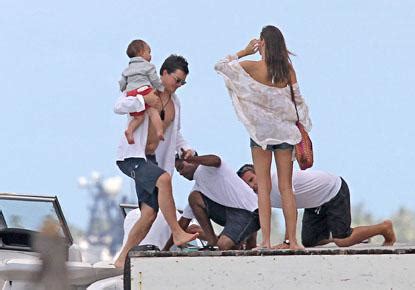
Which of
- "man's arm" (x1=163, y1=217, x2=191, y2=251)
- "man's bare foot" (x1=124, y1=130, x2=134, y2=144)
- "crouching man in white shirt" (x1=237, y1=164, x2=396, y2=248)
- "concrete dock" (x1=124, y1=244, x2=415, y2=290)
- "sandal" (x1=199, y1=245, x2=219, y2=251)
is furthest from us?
"man's arm" (x1=163, y1=217, x2=191, y2=251)

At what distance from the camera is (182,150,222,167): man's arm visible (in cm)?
1010

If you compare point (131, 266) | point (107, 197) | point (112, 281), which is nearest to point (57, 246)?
point (112, 281)

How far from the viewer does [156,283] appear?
24.0ft

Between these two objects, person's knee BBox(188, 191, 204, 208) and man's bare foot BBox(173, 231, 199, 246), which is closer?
man's bare foot BBox(173, 231, 199, 246)

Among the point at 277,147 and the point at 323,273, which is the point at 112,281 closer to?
the point at 277,147

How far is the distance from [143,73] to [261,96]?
1121 millimetres

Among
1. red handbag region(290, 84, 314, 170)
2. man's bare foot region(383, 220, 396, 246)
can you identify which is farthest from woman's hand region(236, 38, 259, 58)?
man's bare foot region(383, 220, 396, 246)

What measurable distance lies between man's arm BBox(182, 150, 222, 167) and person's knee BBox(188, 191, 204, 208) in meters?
0.24

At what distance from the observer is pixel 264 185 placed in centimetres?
920

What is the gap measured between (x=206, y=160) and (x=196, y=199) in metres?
0.31

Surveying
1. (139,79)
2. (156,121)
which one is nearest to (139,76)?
(139,79)

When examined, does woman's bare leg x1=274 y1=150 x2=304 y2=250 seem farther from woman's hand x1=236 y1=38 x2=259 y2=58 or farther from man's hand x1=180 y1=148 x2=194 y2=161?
man's hand x1=180 y1=148 x2=194 y2=161

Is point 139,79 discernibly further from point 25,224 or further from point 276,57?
point 25,224

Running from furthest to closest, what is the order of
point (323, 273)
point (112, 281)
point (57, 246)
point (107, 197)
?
point (107, 197) → point (57, 246) → point (112, 281) → point (323, 273)
